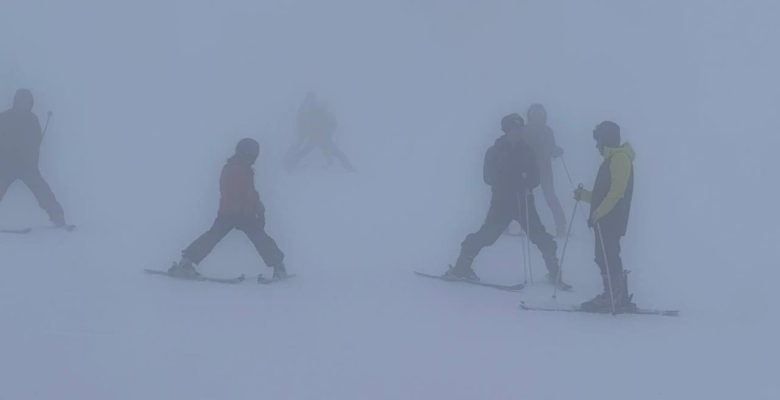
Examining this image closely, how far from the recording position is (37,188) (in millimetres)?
10523

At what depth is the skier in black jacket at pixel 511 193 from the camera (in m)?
8.45

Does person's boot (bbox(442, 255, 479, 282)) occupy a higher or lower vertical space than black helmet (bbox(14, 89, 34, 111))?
lower

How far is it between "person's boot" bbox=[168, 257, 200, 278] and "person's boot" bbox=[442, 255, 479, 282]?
201cm

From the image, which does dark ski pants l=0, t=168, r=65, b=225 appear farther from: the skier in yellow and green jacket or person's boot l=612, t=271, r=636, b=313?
person's boot l=612, t=271, r=636, b=313

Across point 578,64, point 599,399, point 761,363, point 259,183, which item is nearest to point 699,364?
point 761,363

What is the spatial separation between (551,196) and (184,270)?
159 inches

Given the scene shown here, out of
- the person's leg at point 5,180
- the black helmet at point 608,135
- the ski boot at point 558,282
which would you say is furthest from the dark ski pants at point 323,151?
the black helmet at point 608,135

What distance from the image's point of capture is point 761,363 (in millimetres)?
6371

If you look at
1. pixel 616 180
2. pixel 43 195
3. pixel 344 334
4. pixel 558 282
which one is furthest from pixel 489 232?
pixel 43 195

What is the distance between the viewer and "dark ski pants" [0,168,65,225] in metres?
10.4

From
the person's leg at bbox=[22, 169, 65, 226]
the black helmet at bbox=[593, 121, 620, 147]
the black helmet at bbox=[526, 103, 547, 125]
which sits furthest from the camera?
the black helmet at bbox=[526, 103, 547, 125]

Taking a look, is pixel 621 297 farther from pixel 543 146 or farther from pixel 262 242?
pixel 543 146

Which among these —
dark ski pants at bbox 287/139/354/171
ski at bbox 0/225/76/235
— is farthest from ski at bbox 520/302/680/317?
dark ski pants at bbox 287/139/354/171

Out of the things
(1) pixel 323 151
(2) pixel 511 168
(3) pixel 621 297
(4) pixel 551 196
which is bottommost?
(3) pixel 621 297
